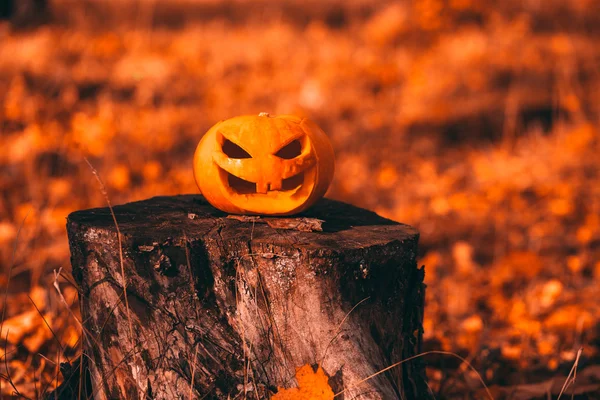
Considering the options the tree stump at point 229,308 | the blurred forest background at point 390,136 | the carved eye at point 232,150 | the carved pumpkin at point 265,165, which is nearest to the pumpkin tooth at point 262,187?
the carved pumpkin at point 265,165

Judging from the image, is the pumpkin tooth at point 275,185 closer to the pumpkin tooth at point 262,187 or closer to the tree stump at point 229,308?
the pumpkin tooth at point 262,187

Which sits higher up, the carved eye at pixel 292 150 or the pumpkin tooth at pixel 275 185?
the carved eye at pixel 292 150

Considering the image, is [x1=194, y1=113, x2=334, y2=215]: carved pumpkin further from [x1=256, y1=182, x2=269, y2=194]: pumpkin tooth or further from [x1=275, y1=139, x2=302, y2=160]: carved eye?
[x1=275, y1=139, x2=302, y2=160]: carved eye

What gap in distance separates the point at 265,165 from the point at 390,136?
5211mm

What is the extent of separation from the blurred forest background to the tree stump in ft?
1.95

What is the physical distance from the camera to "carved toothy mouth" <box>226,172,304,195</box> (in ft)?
7.12

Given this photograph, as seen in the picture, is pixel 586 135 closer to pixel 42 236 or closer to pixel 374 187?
pixel 374 187

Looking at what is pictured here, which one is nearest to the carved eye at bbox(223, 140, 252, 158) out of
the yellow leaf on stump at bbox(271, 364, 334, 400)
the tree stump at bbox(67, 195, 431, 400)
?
the tree stump at bbox(67, 195, 431, 400)

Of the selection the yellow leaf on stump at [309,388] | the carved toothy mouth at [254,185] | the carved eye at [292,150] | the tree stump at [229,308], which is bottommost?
the yellow leaf on stump at [309,388]

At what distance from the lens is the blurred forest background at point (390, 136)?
3373 mm

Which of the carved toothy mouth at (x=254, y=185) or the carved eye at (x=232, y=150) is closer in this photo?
the carved toothy mouth at (x=254, y=185)

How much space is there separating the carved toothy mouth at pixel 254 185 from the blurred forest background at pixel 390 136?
60cm

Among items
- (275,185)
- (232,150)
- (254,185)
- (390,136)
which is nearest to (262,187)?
(275,185)

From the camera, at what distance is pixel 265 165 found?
6.73 feet
